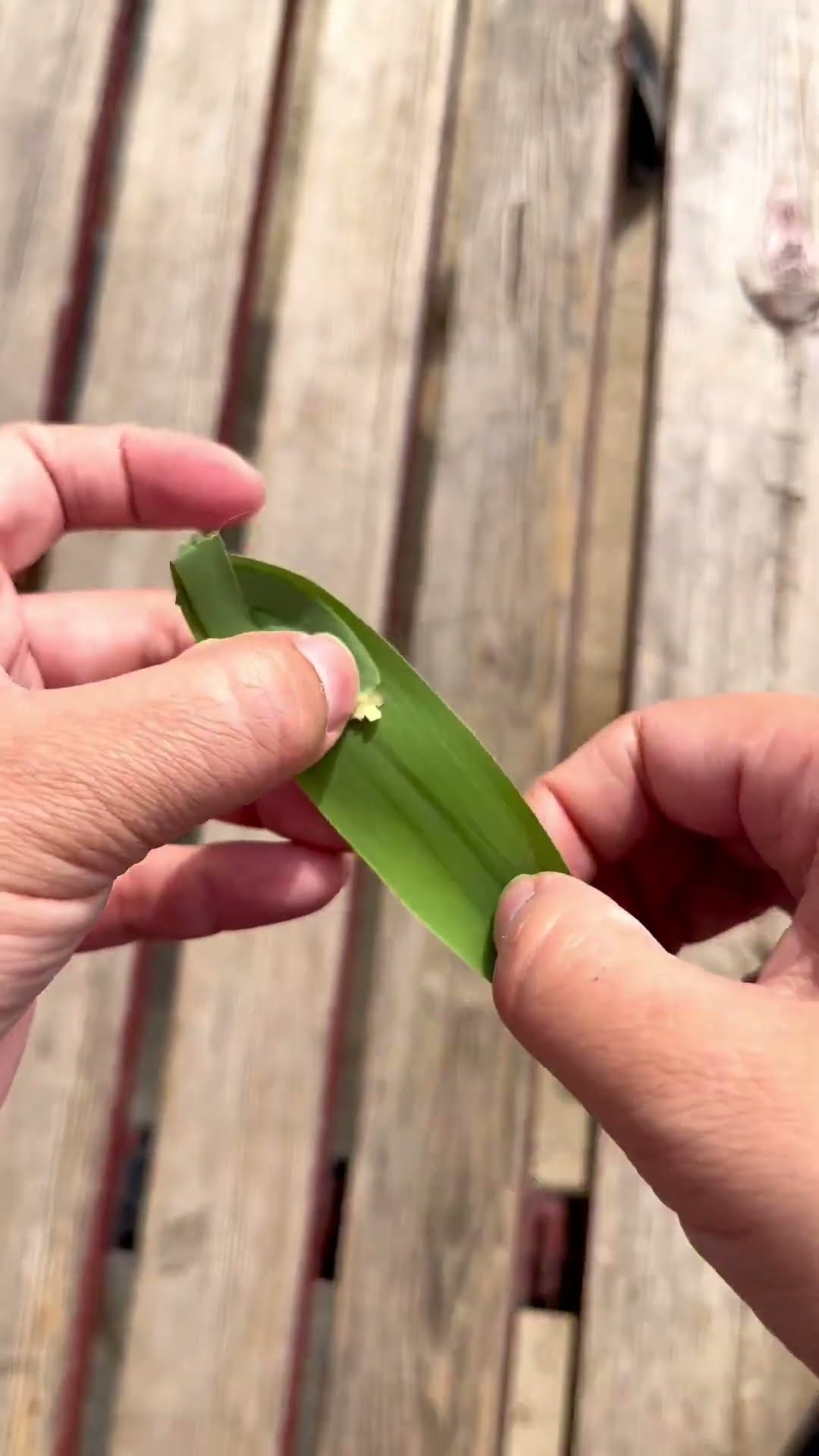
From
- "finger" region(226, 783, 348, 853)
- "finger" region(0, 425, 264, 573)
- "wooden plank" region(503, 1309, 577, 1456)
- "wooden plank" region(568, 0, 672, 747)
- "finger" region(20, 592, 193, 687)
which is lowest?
"wooden plank" region(503, 1309, 577, 1456)

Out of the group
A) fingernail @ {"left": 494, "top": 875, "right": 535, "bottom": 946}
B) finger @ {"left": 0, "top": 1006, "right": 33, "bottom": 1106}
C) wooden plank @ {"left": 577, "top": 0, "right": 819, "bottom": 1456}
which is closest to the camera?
fingernail @ {"left": 494, "top": 875, "right": 535, "bottom": 946}

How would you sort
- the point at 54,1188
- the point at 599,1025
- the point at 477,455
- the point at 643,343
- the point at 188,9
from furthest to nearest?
the point at 643,343 < the point at 188,9 < the point at 477,455 < the point at 54,1188 < the point at 599,1025

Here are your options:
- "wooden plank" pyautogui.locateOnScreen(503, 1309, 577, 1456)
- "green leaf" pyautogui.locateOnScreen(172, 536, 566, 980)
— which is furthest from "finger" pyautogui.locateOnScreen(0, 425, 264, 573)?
"wooden plank" pyautogui.locateOnScreen(503, 1309, 577, 1456)

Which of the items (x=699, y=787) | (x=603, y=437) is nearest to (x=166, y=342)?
(x=603, y=437)

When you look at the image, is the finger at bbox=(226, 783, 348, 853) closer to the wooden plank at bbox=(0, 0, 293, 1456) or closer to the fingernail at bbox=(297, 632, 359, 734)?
the fingernail at bbox=(297, 632, 359, 734)

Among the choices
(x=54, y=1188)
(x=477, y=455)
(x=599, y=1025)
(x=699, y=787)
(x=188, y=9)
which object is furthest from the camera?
(x=188, y=9)

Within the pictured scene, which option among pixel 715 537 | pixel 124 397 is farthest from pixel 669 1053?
pixel 124 397

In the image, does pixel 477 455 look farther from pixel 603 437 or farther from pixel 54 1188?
pixel 54 1188
